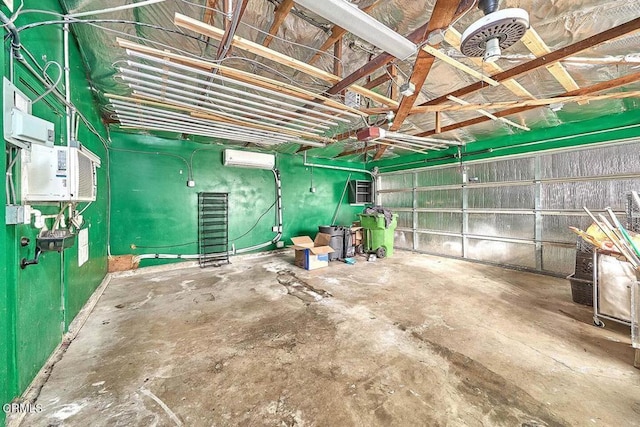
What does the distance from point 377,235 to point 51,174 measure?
5.09 metres

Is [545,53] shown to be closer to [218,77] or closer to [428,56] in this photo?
[428,56]

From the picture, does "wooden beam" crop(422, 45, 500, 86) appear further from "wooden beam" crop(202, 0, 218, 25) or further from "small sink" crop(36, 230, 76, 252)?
"small sink" crop(36, 230, 76, 252)

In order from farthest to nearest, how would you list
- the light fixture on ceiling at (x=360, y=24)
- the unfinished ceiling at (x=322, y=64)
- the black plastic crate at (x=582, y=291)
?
the black plastic crate at (x=582, y=291) → the unfinished ceiling at (x=322, y=64) → the light fixture on ceiling at (x=360, y=24)

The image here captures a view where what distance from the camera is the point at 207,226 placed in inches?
191

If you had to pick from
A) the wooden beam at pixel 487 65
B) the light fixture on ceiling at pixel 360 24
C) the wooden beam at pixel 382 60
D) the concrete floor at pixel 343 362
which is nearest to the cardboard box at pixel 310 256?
the concrete floor at pixel 343 362

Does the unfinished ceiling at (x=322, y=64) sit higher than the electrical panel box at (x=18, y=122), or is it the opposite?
the unfinished ceiling at (x=322, y=64)

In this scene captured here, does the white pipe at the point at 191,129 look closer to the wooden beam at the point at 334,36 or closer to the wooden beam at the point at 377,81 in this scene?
the wooden beam at the point at 377,81

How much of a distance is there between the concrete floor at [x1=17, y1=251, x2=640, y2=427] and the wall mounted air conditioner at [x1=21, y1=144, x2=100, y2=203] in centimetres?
131

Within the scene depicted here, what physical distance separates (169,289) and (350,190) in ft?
16.8

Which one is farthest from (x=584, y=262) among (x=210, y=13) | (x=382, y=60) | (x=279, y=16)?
(x=210, y=13)

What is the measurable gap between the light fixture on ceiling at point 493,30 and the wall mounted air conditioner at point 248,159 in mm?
4285

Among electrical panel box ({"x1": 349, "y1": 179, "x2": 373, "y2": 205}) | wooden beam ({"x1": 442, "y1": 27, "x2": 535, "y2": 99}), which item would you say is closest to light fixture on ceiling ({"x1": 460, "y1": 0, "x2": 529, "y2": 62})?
wooden beam ({"x1": 442, "y1": 27, "x2": 535, "y2": 99})

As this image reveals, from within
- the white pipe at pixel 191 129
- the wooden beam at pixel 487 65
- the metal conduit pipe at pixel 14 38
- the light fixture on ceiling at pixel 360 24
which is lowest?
the metal conduit pipe at pixel 14 38

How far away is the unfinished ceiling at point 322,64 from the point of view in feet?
5.59
